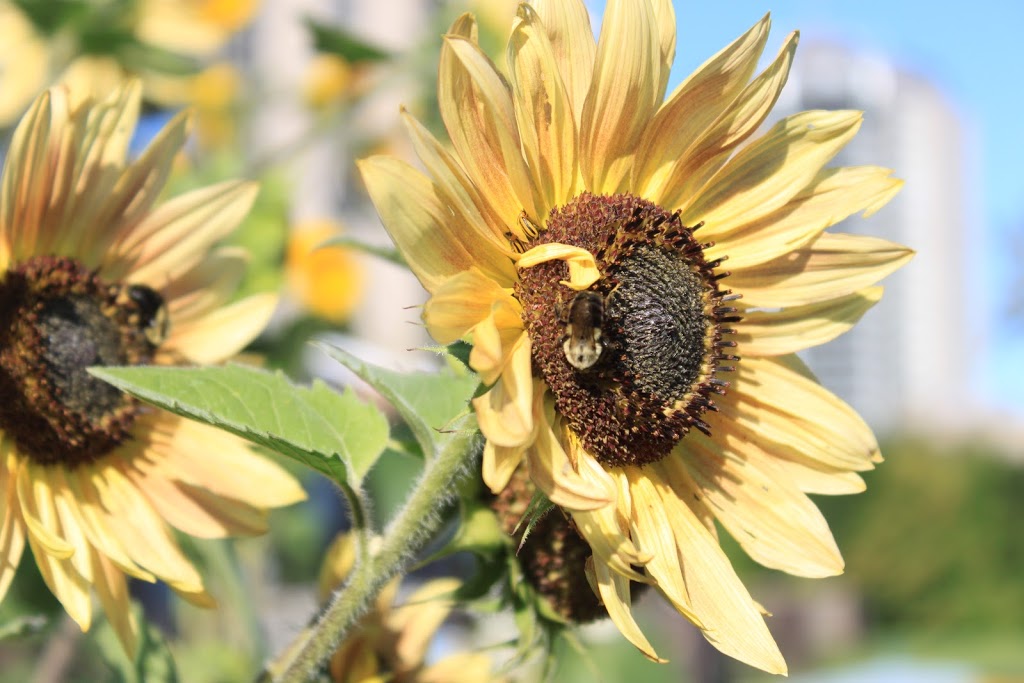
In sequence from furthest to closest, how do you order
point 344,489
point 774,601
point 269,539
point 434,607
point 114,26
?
1. point 774,601
2. point 269,539
3. point 114,26
4. point 434,607
5. point 344,489

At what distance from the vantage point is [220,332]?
5.08 ft

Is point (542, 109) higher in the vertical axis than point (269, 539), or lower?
higher

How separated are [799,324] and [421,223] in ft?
1.85

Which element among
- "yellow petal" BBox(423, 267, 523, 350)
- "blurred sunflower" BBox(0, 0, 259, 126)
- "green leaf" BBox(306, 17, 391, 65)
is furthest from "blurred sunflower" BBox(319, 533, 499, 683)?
"green leaf" BBox(306, 17, 391, 65)

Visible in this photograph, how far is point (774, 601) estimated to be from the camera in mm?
18016

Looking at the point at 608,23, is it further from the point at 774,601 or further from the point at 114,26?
the point at 774,601

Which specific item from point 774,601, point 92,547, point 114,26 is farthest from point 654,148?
point 774,601

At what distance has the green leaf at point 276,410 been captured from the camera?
1012 mm

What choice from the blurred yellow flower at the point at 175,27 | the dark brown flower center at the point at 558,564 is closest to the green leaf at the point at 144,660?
the dark brown flower center at the point at 558,564

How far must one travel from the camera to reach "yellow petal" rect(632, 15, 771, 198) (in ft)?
3.95

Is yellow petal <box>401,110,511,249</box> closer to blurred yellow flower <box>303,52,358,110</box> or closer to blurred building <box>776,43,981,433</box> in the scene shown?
blurred yellow flower <box>303,52,358,110</box>

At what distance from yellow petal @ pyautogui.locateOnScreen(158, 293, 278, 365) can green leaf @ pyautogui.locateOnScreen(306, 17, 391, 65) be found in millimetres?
1063

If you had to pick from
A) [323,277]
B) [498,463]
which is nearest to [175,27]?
[323,277]

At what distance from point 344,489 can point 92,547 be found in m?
0.42
